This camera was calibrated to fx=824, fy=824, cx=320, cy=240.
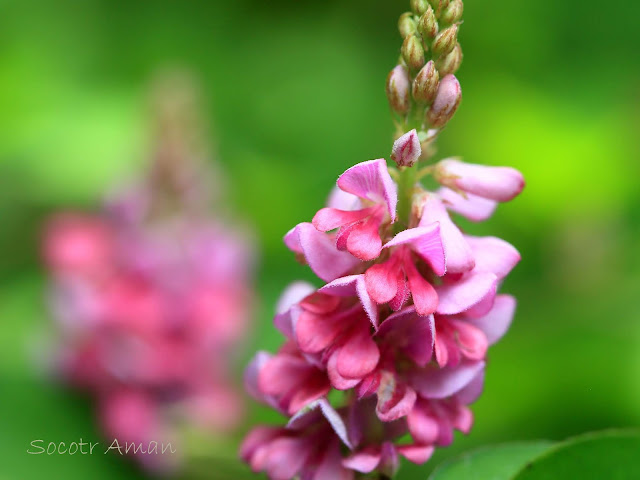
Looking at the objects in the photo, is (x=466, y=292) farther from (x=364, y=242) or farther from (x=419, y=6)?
(x=419, y=6)

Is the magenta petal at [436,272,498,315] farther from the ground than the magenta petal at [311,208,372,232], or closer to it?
closer to it

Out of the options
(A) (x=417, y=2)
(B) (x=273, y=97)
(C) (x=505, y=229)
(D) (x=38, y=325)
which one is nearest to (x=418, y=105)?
(A) (x=417, y=2)

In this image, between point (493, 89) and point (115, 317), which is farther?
point (493, 89)

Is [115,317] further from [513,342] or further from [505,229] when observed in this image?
[505,229]

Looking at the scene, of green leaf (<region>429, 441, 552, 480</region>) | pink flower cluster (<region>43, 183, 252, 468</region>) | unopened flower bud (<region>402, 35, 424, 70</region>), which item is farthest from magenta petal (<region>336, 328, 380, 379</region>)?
pink flower cluster (<region>43, 183, 252, 468</region>)

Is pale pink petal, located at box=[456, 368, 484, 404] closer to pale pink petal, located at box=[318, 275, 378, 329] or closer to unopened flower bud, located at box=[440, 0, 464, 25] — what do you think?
pale pink petal, located at box=[318, 275, 378, 329]

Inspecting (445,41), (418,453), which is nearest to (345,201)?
(445,41)
